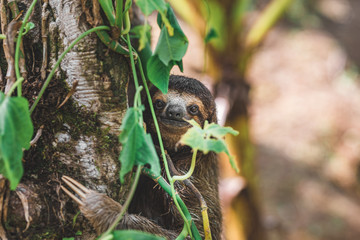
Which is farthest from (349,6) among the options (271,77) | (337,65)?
(271,77)

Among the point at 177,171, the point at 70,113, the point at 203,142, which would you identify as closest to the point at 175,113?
the point at 177,171

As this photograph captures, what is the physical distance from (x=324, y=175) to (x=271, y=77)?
333 centimetres

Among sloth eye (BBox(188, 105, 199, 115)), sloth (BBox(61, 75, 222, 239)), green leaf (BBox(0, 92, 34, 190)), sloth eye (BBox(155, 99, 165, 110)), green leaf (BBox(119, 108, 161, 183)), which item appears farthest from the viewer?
sloth eye (BBox(188, 105, 199, 115))

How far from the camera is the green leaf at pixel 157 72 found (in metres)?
1.61

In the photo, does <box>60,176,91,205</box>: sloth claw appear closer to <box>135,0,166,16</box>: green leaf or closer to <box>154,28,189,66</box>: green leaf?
<box>154,28,189,66</box>: green leaf

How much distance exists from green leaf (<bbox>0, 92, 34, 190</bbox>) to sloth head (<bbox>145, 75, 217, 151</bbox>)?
62.1 inches

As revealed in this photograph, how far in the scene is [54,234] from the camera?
1696 millimetres

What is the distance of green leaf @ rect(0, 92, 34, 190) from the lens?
3.81ft

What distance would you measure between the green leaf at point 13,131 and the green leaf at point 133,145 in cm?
33

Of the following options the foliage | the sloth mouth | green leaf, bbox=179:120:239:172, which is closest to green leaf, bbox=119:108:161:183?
the foliage

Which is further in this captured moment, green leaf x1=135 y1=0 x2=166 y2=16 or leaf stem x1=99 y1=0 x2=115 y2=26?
leaf stem x1=99 y1=0 x2=115 y2=26

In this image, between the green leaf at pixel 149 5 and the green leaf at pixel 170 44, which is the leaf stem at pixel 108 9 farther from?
the green leaf at pixel 149 5

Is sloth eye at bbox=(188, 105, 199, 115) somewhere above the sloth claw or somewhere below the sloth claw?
above

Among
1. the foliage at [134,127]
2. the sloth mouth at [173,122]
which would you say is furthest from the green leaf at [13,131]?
the sloth mouth at [173,122]
